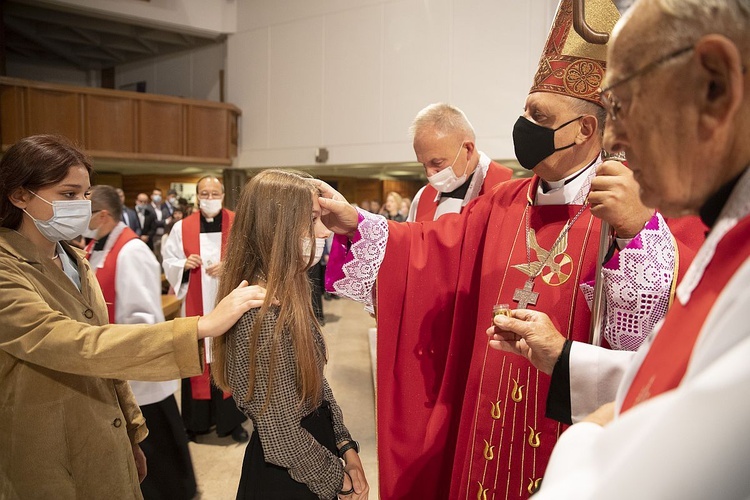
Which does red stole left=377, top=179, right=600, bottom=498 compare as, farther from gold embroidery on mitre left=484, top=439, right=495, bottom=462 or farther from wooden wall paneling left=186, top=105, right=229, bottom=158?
wooden wall paneling left=186, top=105, right=229, bottom=158

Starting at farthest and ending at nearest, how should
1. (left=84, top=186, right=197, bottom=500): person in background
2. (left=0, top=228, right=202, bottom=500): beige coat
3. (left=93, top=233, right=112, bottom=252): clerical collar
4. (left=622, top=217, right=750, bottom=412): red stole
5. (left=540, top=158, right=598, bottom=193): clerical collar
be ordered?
(left=93, top=233, right=112, bottom=252): clerical collar → (left=84, top=186, right=197, bottom=500): person in background → (left=540, top=158, right=598, bottom=193): clerical collar → (left=0, top=228, right=202, bottom=500): beige coat → (left=622, top=217, right=750, bottom=412): red stole

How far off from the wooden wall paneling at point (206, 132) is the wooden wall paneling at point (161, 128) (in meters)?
0.17

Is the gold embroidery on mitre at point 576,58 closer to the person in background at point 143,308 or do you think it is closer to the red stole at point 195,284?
the person in background at point 143,308

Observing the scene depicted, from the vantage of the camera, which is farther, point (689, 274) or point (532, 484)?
point (532, 484)

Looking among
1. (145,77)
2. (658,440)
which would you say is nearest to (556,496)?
(658,440)

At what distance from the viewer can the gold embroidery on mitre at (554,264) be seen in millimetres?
1564

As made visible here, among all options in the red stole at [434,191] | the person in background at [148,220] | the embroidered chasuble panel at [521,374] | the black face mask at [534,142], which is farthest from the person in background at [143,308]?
the person in background at [148,220]

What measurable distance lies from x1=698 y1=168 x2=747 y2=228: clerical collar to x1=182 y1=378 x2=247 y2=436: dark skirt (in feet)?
12.4

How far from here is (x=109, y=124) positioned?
1020 centimetres

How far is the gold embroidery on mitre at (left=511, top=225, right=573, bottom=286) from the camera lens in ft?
5.13

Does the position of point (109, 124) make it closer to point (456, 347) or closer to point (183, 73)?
point (183, 73)

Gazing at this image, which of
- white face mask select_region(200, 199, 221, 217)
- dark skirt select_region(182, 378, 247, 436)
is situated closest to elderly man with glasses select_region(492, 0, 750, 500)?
dark skirt select_region(182, 378, 247, 436)

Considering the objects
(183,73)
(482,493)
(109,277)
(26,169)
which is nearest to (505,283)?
(482,493)

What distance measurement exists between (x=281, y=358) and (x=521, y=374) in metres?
0.69
